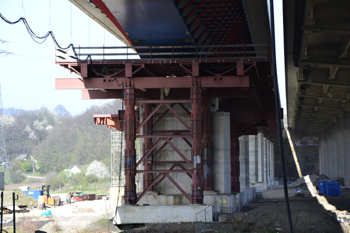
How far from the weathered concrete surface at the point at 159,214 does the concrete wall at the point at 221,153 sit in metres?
8.29

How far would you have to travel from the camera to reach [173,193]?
36.4m

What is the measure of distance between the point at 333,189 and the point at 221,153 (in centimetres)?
1592

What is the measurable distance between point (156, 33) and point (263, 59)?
6740 millimetres

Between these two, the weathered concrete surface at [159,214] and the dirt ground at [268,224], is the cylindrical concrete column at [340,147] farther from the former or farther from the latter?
the weathered concrete surface at [159,214]

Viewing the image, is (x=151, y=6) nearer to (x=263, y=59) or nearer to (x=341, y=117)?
(x=263, y=59)

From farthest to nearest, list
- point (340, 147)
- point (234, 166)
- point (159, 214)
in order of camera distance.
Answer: point (340, 147) < point (234, 166) < point (159, 214)

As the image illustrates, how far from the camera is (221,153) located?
36.4 meters

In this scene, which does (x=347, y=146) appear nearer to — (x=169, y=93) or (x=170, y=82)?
(x=169, y=93)

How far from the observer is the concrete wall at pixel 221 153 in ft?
119

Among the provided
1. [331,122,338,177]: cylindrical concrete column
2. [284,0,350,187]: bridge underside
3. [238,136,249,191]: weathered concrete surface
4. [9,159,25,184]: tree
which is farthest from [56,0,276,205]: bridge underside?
[9,159,25,184]: tree

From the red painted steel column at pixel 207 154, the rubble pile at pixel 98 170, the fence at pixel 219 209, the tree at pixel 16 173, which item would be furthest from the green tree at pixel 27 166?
the fence at pixel 219 209

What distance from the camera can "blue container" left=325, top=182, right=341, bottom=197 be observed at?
152 ft

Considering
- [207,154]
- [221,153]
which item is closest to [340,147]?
[221,153]

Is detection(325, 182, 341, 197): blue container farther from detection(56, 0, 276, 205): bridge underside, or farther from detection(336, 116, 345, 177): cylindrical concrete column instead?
detection(336, 116, 345, 177): cylindrical concrete column
